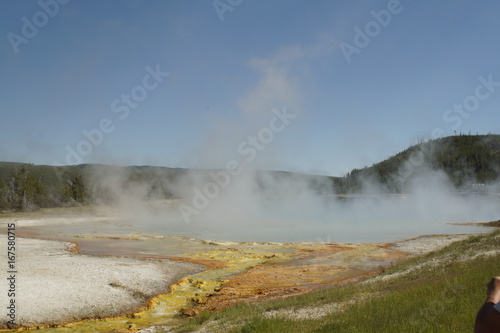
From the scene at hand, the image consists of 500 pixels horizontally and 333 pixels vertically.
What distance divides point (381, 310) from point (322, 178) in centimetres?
17248

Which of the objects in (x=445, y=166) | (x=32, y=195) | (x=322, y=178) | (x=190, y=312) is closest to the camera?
(x=190, y=312)

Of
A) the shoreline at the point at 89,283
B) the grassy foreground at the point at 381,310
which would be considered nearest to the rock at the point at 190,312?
the grassy foreground at the point at 381,310

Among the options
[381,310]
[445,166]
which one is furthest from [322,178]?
[381,310]

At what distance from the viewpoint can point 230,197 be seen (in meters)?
90.5

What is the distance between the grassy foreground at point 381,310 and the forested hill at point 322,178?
8819 cm

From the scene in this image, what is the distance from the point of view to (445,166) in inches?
6176

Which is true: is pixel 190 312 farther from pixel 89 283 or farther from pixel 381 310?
pixel 381 310

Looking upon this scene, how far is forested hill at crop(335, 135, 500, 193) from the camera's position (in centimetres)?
14400

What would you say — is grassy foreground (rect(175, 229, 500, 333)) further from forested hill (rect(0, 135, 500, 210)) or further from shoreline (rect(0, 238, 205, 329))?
forested hill (rect(0, 135, 500, 210))

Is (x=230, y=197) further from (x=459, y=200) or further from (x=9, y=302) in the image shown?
(x=9, y=302)

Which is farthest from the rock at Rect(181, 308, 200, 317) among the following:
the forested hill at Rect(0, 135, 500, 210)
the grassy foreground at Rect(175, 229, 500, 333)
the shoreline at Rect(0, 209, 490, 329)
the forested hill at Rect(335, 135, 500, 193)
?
the forested hill at Rect(335, 135, 500, 193)

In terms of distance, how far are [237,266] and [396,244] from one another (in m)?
17.5

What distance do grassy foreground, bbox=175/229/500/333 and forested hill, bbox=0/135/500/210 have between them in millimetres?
88192

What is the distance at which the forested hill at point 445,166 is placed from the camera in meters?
144
